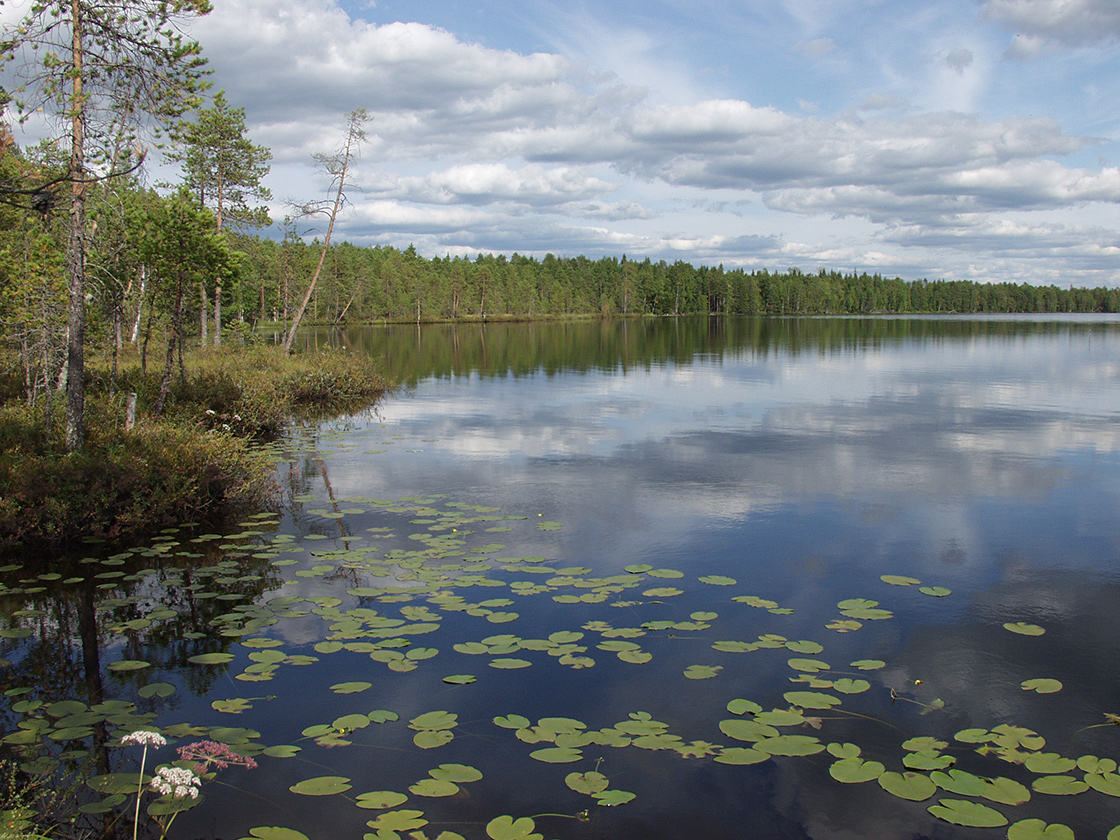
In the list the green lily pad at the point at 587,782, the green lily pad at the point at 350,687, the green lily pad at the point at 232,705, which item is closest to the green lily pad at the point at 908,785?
the green lily pad at the point at 587,782

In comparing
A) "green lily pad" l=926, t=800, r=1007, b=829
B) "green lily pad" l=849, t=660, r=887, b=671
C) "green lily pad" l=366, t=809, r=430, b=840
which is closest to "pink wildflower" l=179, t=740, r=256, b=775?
"green lily pad" l=366, t=809, r=430, b=840

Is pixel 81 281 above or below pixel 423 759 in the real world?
above

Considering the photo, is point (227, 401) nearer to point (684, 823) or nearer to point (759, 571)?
point (759, 571)

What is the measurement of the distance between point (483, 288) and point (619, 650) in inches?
4920

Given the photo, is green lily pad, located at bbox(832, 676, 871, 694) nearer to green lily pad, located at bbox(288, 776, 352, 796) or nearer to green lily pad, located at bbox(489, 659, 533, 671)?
green lily pad, located at bbox(489, 659, 533, 671)

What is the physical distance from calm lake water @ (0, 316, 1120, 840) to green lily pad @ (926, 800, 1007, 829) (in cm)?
3

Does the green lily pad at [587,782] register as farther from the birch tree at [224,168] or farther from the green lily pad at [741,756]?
the birch tree at [224,168]

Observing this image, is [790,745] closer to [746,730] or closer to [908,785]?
[746,730]

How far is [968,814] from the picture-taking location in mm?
5188

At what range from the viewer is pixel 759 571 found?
1005 centimetres

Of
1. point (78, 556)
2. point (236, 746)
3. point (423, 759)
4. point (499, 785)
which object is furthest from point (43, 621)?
point (499, 785)

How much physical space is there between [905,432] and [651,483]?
9.44m

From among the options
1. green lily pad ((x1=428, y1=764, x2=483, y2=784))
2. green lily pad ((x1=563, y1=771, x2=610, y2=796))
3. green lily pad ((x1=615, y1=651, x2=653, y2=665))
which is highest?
green lily pad ((x1=615, y1=651, x2=653, y2=665))

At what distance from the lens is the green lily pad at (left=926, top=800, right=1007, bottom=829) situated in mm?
5094
